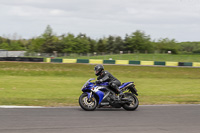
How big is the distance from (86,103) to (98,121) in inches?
A: 70.7

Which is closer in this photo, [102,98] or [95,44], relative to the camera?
[102,98]

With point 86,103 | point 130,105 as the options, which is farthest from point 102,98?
point 130,105

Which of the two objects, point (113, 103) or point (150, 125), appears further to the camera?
point (113, 103)

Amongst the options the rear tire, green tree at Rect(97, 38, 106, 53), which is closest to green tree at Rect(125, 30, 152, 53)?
green tree at Rect(97, 38, 106, 53)

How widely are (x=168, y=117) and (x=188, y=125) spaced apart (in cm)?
111

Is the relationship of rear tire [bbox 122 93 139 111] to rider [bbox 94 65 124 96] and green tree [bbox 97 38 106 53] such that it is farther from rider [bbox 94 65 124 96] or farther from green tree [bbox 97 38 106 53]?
green tree [bbox 97 38 106 53]

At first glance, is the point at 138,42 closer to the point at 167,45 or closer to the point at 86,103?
the point at 167,45

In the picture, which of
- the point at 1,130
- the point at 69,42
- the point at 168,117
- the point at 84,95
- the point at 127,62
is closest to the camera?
the point at 1,130

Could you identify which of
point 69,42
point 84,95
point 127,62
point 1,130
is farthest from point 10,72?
point 69,42

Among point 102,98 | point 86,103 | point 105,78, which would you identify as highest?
point 105,78

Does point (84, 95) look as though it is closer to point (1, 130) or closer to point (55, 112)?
point (55, 112)

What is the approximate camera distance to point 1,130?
22.1ft

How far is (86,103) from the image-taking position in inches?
391

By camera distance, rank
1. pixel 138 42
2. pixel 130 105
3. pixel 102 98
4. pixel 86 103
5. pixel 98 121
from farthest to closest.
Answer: pixel 138 42 → pixel 130 105 → pixel 102 98 → pixel 86 103 → pixel 98 121
